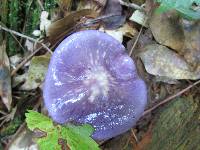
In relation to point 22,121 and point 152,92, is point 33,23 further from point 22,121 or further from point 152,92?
point 152,92

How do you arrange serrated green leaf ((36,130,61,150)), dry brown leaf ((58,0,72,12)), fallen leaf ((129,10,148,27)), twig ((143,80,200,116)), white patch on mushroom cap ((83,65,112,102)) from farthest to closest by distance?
dry brown leaf ((58,0,72,12)) < fallen leaf ((129,10,148,27)) < twig ((143,80,200,116)) < white patch on mushroom cap ((83,65,112,102)) < serrated green leaf ((36,130,61,150))

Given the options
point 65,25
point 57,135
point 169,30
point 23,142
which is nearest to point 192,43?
point 169,30

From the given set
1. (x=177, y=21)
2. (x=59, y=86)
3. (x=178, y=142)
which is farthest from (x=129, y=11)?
(x=178, y=142)

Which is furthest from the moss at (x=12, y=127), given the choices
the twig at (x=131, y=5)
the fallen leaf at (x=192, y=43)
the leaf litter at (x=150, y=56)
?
the fallen leaf at (x=192, y=43)

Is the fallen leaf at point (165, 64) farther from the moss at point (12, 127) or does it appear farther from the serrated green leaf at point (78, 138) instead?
the moss at point (12, 127)

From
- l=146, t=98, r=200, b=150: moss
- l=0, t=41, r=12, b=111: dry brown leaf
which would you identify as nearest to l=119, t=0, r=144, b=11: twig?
l=146, t=98, r=200, b=150: moss

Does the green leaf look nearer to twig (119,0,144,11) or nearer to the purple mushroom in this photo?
the purple mushroom
